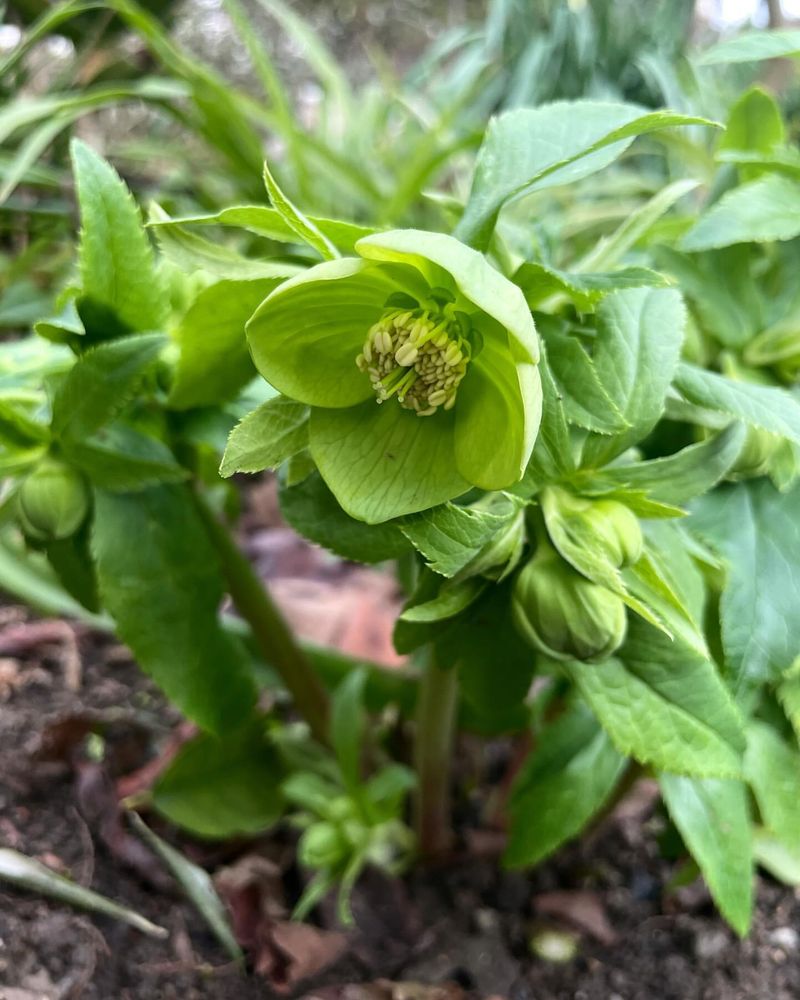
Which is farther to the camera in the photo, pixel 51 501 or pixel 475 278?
pixel 51 501

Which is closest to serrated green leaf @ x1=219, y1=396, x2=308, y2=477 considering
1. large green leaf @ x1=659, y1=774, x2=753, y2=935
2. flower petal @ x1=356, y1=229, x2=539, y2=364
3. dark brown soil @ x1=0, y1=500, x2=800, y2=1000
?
flower petal @ x1=356, y1=229, x2=539, y2=364

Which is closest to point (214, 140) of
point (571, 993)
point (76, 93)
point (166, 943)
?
point (76, 93)

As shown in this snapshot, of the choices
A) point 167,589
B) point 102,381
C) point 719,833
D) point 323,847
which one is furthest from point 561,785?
point 102,381

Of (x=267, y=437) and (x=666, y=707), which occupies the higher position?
(x=267, y=437)

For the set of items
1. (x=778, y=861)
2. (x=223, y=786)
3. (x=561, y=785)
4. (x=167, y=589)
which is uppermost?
(x=167, y=589)

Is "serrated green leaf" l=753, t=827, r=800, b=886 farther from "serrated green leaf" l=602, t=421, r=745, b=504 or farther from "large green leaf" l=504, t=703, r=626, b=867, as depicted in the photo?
"serrated green leaf" l=602, t=421, r=745, b=504

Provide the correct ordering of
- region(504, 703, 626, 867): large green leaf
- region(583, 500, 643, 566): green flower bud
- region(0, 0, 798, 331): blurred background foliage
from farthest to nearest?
1. region(0, 0, 798, 331): blurred background foliage
2. region(504, 703, 626, 867): large green leaf
3. region(583, 500, 643, 566): green flower bud

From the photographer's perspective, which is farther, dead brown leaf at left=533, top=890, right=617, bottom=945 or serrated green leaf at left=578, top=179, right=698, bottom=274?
dead brown leaf at left=533, top=890, right=617, bottom=945

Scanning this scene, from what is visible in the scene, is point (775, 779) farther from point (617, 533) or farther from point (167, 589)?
point (167, 589)
